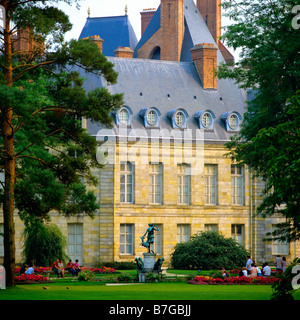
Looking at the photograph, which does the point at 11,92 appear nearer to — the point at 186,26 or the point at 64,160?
the point at 64,160

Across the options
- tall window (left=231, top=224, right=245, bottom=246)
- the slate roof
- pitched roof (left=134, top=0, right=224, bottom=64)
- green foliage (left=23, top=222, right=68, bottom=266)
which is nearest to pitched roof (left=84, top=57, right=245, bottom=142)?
the slate roof

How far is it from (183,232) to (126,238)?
148 inches

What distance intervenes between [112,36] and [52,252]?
98.9ft

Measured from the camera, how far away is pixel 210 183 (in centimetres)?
5166

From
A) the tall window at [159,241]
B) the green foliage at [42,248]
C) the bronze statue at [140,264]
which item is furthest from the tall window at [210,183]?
the bronze statue at [140,264]

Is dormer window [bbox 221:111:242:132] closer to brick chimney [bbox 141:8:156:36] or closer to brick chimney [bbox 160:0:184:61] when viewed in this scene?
brick chimney [bbox 160:0:184:61]

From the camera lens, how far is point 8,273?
27766 mm

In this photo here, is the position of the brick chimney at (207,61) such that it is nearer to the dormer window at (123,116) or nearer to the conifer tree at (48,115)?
the dormer window at (123,116)

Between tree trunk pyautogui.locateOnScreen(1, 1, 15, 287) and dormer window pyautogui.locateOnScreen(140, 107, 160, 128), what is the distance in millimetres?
21326

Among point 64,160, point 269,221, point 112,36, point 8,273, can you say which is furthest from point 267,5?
point 112,36

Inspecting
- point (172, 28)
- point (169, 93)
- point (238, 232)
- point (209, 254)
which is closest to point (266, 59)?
point (209, 254)

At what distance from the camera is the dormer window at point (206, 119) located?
168ft

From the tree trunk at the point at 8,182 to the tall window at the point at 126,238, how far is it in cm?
2071

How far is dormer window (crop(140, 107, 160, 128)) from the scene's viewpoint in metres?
49.7
